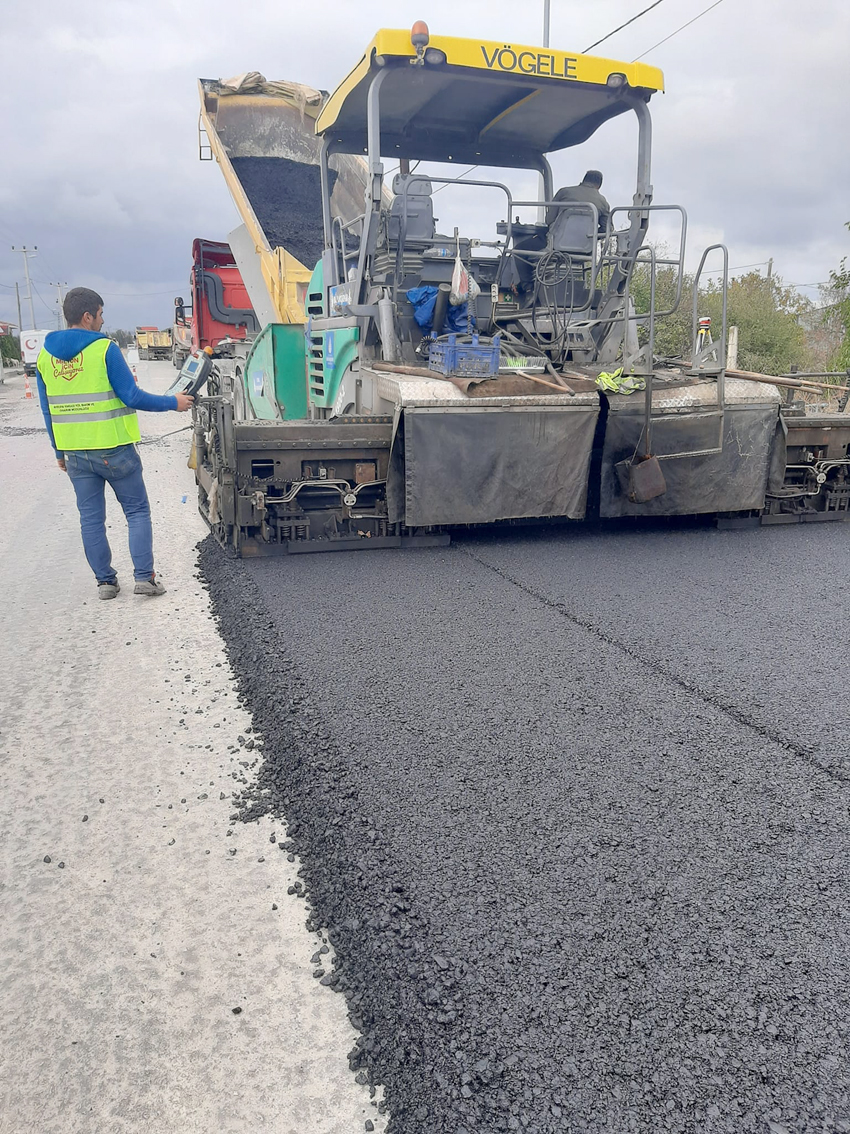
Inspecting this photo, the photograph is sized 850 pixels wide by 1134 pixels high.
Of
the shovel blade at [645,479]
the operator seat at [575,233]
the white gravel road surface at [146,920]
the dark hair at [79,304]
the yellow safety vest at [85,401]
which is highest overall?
the operator seat at [575,233]

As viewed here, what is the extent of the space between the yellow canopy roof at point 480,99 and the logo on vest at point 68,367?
2.45 meters

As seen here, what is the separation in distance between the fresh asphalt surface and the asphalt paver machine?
3.34 feet

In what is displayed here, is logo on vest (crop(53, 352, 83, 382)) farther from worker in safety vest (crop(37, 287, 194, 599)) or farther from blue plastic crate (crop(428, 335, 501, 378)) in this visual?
blue plastic crate (crop(428, 335, 501, 378))

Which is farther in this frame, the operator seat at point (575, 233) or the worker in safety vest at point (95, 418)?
the operator seat at point (575, 233)

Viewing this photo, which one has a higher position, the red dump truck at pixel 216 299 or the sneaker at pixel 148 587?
the red dump truck at pixel 216 299

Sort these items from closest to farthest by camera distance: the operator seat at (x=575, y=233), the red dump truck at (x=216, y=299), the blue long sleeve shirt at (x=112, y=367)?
the blue long sleeve shirt at (x=112, y=367) < the operator seat at (x=575, y=233) < the red dump truck at (x=216, y=299)

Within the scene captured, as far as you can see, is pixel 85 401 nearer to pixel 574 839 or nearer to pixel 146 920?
pixel 146 920

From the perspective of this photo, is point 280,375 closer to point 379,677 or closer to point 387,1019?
point 379,677

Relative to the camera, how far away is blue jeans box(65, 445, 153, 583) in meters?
4.48

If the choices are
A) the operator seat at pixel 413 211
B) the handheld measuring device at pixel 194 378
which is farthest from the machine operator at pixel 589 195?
the handheld measuring device at pixel 194 378

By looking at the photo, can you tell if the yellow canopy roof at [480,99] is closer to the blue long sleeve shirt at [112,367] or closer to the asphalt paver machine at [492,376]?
the asphalt paver machine at [492,376]

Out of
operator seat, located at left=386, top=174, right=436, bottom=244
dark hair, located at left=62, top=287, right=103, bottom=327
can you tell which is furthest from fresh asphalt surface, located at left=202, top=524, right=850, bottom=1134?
operator seat, located at left=386, top=174, right=436, bottom=244

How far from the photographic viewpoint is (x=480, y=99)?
18.4ft

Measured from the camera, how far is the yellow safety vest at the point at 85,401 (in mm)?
4375
